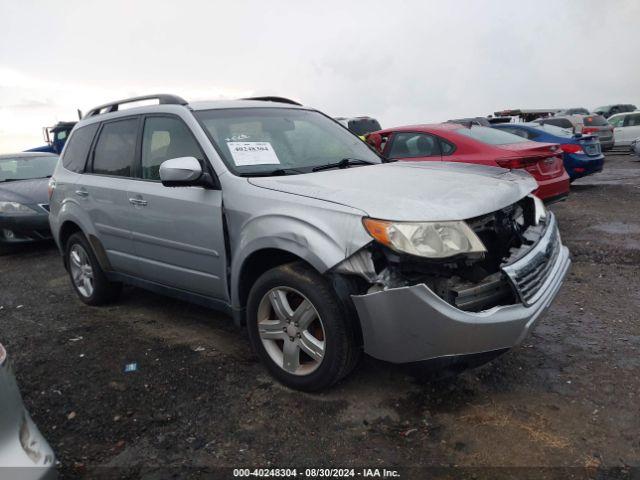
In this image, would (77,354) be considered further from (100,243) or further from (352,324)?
(352,324)

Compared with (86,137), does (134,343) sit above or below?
below

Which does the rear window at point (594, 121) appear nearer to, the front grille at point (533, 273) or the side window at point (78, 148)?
the front grille at point (533, 273)

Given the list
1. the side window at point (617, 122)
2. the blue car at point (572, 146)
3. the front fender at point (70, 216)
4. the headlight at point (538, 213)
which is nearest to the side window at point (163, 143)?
the front fender at point (70, 216)

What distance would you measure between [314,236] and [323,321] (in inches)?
17.7

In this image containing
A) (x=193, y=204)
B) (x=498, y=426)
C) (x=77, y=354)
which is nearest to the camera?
(x=498, y=426)

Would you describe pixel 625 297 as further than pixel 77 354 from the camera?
Yes

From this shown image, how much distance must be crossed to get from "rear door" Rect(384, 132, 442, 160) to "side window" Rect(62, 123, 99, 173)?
12.2 feet

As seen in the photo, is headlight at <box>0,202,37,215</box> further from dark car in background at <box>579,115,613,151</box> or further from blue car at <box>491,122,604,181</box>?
dark car in background at <box>579,115,613,151</box>

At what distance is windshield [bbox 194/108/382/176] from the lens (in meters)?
3.37

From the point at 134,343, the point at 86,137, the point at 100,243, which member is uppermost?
the point at 86,137

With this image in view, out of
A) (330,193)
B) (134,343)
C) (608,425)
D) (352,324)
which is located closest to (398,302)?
(352,324)

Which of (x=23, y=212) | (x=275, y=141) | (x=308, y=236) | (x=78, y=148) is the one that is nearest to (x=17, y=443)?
(x=308, y=236)

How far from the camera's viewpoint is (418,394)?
297cm

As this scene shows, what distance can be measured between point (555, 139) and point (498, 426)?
8245 mm
